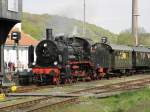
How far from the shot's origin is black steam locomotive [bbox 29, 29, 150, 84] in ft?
100

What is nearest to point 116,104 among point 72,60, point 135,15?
point 72,60

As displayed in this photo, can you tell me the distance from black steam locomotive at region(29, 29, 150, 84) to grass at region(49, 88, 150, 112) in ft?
34.0

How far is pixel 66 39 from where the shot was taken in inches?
1298

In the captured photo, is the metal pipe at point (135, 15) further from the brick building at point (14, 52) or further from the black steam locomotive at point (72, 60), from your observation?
the black steam locomotive at point (72, 60)

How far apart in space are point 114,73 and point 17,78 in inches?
458

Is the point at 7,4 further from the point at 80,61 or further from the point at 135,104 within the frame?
the point at 135,104

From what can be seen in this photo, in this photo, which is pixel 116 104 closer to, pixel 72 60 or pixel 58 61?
pixel 58 61

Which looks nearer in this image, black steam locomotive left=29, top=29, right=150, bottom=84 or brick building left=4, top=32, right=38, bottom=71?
black steam locomotive left=29, top=29, right=150, bottom=84

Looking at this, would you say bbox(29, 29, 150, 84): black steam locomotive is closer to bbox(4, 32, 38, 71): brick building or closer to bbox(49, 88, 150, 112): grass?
bbox(49, 88, 150, 112): grass

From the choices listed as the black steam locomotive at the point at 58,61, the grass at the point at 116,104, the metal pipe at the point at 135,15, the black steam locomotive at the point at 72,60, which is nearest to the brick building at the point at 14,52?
the black steam locomotive at the point at 72,60

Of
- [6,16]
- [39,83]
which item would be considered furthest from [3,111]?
[39,83]

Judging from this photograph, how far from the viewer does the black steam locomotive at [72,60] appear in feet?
100

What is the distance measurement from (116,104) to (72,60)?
14785 millimetres

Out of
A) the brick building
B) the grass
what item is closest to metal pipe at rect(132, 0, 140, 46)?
the brick building
